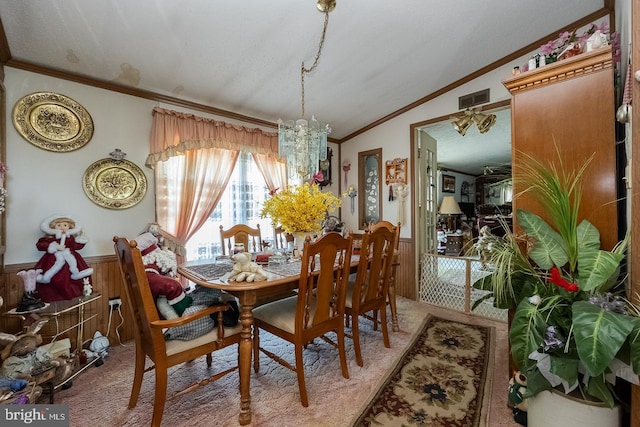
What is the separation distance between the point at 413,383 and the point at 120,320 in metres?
2.55

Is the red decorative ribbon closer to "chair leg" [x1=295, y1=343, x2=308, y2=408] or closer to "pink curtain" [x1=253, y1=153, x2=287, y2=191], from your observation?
"chair leg" [x1=295, y1=343, x2=308, y2=408]

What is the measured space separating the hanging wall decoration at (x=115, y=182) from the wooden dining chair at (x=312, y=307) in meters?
1.66

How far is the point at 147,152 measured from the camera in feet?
8.72

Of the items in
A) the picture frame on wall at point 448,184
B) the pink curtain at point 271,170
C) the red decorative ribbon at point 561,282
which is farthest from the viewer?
the picture frame on wall at point 448,184

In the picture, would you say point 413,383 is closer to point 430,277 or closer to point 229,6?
point 430,277

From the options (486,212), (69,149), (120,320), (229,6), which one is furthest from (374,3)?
(486,212)

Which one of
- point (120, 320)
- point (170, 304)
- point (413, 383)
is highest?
point (170, 304)

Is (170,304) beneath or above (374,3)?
beneath

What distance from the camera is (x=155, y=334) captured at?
138 cm

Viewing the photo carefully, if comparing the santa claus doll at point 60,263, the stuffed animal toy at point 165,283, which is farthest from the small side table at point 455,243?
the santa claus doll at point 60,263

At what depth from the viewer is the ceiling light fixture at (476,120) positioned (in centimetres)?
301

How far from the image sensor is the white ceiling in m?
1.85

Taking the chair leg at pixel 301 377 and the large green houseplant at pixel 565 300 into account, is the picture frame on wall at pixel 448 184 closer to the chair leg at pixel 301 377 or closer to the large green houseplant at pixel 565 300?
the large green houseplant at pixel 565 300

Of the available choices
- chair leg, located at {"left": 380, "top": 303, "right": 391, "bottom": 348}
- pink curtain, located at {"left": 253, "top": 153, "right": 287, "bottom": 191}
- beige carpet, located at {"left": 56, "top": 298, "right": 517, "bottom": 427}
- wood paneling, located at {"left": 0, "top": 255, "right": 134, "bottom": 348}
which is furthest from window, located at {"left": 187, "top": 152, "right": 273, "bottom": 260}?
chair leg, located at {"left": 380, "top": 303, "right": 391, "bottom": 348}
